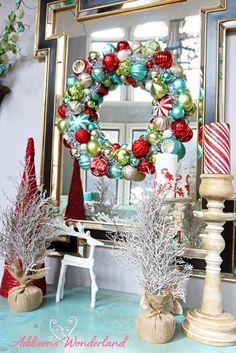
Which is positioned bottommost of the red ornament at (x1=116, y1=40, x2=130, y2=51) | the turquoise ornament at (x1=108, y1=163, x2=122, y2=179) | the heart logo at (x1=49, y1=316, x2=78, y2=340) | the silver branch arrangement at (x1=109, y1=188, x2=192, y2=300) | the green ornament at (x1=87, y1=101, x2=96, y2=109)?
the heart logo at (x1=49, y1=316, x2=78, y2=340)

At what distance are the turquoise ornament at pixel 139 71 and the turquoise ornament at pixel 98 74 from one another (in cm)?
9

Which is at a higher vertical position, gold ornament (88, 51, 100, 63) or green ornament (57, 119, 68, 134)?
gold ornament (88, 51, 100, 63)

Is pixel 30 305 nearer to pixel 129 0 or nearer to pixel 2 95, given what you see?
pixel 2 95

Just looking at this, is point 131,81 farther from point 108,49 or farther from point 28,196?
point 28,196

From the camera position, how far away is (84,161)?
98cm

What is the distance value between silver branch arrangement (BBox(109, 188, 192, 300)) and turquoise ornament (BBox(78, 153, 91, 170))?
0.32 meters

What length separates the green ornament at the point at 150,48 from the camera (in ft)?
2.98

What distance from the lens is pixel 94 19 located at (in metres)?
1.05

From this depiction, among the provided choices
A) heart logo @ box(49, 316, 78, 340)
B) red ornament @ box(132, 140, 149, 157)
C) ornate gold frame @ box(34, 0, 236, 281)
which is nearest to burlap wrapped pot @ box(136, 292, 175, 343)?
heart logo @ box(49, 316, 78, 340)

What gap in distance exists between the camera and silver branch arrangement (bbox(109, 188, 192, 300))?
649mm

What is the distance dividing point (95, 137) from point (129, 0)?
427 mm

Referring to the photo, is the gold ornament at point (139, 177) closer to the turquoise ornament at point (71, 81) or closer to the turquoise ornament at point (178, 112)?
the turquoise ornament at point (178, 112)

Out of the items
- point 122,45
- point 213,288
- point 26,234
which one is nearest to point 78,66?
point 122,45

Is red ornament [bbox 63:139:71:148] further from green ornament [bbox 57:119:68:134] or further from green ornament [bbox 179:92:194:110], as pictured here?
green ornament [bbox 179:92:194:110]
